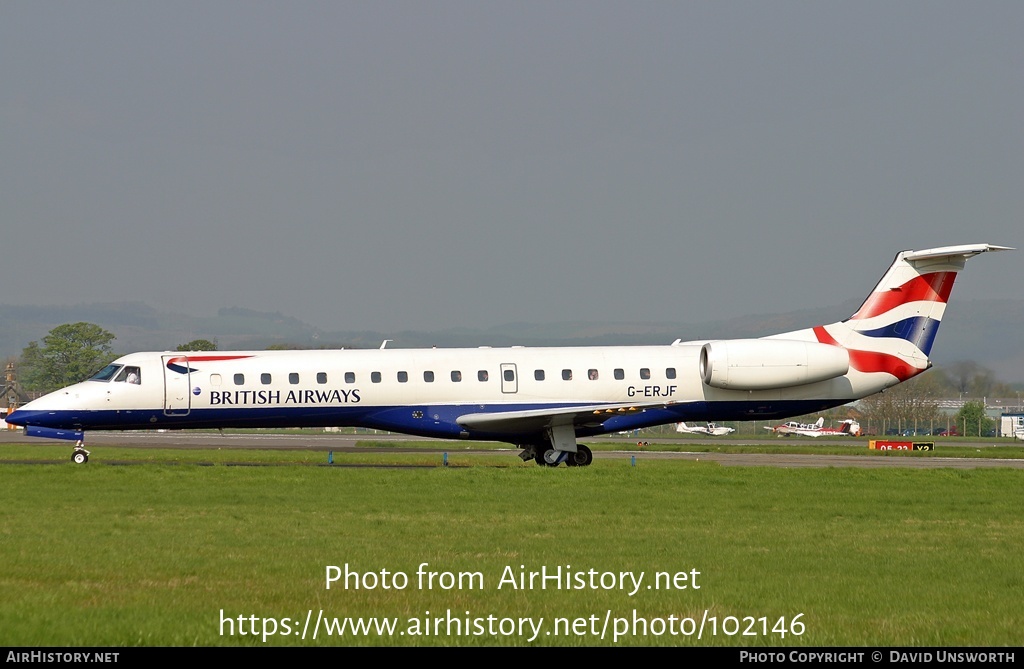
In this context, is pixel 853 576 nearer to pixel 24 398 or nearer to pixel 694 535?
pixel 694 535

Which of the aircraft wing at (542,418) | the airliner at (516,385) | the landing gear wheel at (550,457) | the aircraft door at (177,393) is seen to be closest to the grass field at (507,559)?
the aircraft wing at (542,418)

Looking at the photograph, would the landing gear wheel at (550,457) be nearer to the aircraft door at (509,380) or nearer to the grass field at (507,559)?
the aircraft door at (509,380)

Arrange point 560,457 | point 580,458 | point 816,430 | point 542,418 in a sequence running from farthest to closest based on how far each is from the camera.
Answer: point 816,430
point 580,458
point 560,457
point 542,418

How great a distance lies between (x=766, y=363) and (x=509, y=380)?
6.51 metres

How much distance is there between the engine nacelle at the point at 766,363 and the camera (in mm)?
29766

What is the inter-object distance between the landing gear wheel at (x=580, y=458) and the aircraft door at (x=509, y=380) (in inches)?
85.5

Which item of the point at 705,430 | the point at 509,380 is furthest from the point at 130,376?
the point at 705,430

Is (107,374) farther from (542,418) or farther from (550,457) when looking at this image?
(550,457)

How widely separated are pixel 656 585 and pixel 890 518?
7526mm

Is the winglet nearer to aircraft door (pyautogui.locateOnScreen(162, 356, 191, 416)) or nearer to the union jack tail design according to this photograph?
the union jack tail design

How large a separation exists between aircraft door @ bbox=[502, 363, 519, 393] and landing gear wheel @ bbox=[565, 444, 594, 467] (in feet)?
7.13

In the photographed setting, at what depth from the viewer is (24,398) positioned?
127m

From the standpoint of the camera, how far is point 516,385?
29656mm
